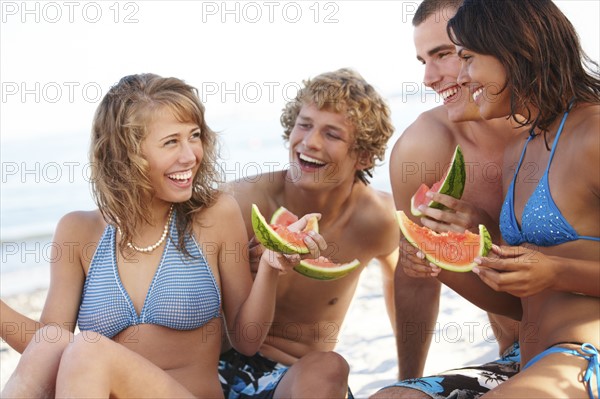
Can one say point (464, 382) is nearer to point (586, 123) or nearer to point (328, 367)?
point (328, 367)

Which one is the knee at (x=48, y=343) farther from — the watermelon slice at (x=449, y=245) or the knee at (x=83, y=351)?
the watermelon slice at (x=449, y=245)

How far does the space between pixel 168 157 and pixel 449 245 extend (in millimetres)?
1569

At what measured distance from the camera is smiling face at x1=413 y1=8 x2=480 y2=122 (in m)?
5.02

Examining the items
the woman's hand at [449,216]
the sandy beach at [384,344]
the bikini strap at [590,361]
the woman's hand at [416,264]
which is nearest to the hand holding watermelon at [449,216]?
the woman's hand at [449,216]

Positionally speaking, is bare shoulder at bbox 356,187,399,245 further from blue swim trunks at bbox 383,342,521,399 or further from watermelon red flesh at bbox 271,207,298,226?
blue swim trunks at bbox 383,342,521,399

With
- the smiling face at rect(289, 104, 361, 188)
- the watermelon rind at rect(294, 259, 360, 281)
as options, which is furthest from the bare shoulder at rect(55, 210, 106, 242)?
the smiling face at rect(289, 104, 361, 188)

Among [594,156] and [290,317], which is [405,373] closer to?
[290,317]

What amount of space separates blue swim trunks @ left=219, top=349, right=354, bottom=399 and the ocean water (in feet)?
17.5

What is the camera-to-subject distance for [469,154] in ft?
16.4

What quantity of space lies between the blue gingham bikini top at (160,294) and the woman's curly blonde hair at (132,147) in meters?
0.09

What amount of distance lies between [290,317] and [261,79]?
17931 millimetres

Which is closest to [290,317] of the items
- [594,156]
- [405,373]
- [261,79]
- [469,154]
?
[405,373]

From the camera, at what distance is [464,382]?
4133 mm

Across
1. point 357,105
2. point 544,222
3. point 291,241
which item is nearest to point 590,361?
point 544,222
